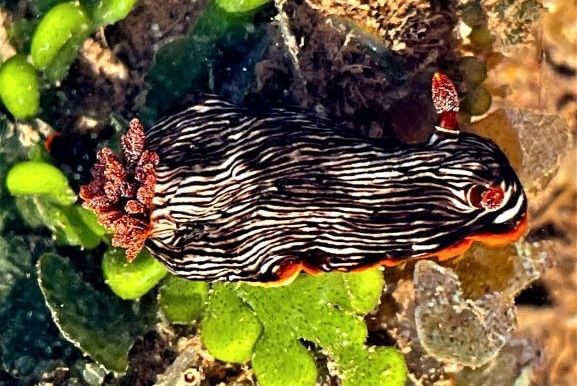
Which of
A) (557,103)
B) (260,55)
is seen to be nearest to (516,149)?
(557,103)

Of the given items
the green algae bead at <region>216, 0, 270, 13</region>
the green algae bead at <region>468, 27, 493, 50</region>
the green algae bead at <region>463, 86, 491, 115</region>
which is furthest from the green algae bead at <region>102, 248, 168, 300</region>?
the green algae bead at <region>468, 27, 493, 50</region>

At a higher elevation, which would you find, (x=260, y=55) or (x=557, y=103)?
(x=260, y=55)

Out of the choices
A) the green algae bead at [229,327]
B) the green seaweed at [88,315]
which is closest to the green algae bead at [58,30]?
the green seaweed at [88,315]

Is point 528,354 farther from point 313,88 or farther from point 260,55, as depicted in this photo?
point 260,55

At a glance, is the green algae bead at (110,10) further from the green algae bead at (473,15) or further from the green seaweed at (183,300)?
the green algae bead at (473,15)

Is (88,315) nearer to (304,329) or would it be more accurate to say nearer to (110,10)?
(304,329)

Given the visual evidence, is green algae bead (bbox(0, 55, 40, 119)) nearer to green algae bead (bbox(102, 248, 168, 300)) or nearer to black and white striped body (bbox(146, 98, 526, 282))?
black and white striped body (bbox(146, 98, 526, 282))
